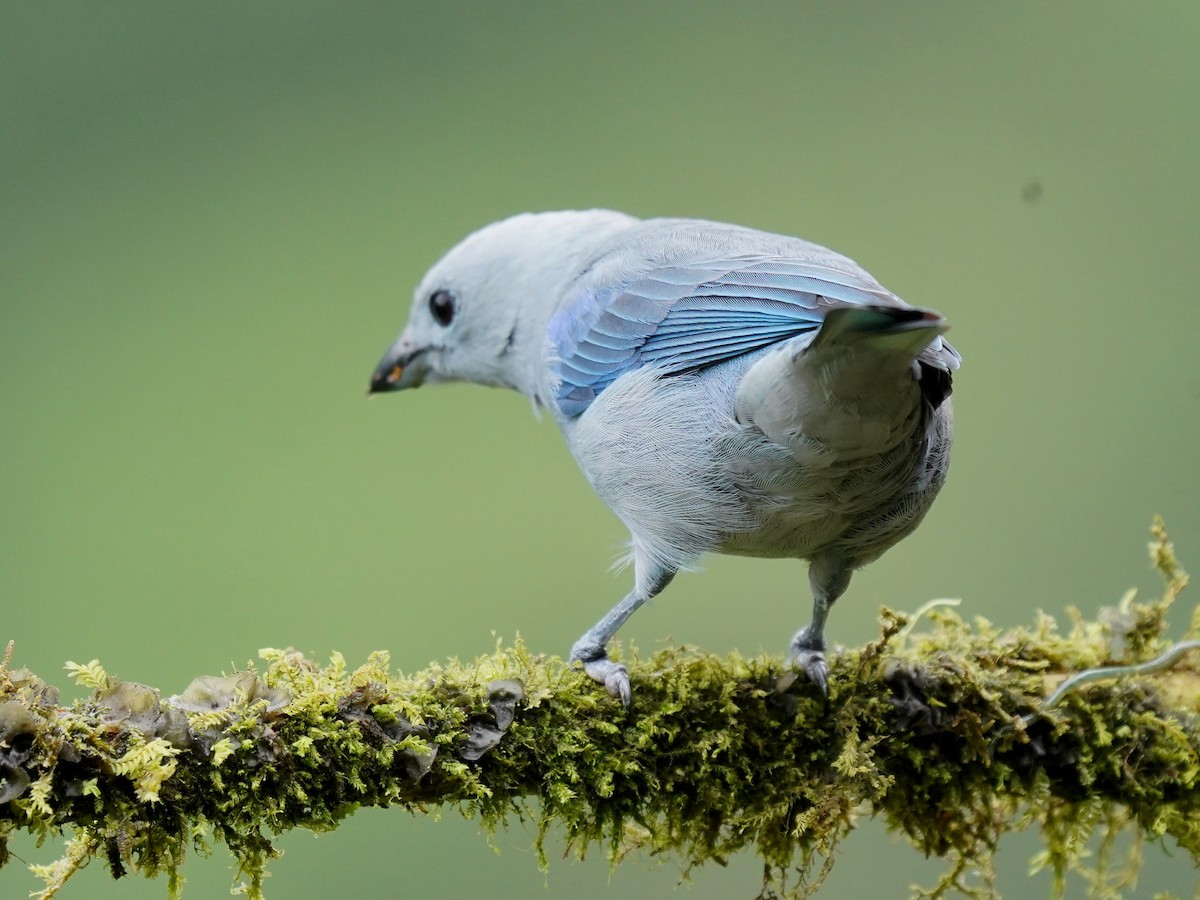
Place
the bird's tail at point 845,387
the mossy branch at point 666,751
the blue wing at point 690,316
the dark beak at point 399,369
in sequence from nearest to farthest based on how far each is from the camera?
the mossy branch at point 666,751 < the bird's tail at point 845,387 < the blue wing at point 690,316 < the dark beak at point 399,369

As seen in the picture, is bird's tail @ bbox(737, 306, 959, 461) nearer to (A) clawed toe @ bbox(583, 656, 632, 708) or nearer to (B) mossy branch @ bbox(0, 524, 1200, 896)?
(B) mossy branch @ bbox(0, 524, 1200, 896)

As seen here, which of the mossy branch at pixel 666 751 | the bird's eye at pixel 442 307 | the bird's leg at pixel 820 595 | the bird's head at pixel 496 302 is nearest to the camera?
the mossy branch at pixel 666 751

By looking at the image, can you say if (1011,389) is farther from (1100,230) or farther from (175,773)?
(175,773)

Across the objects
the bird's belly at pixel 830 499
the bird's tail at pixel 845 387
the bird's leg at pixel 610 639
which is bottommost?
the bird's leg at pixel 610 639

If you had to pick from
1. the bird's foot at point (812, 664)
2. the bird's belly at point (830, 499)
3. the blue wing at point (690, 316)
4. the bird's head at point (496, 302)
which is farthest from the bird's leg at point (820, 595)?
the bird's head at point (496, 302)

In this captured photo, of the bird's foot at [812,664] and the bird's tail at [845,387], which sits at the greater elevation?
the bird's tail at [845,387]

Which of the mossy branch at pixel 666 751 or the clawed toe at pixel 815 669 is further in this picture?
the clawed toe at pixel 815 669

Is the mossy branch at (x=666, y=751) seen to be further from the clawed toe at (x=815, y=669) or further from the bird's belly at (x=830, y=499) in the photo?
the bird's belly at (x=830, y=499)
